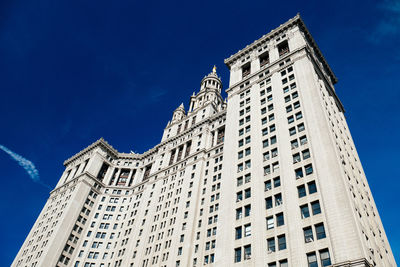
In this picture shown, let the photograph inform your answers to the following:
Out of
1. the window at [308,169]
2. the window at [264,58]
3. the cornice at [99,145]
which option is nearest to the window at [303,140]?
the window at [308,169]

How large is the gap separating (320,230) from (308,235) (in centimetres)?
165

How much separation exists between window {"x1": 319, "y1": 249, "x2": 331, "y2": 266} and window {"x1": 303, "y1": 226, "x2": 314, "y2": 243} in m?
2.10

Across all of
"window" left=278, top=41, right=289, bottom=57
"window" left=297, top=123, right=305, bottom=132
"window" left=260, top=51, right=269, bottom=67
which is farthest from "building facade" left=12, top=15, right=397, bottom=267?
"window" left=260, top=51, right=269, bottom=67

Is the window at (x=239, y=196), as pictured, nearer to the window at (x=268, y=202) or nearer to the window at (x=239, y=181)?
the window at (x=239, y=181)

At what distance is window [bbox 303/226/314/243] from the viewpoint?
4043cm

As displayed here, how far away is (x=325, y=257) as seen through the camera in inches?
1487

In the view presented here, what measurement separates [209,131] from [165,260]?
134 ft

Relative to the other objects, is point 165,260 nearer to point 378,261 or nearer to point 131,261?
point 131,261

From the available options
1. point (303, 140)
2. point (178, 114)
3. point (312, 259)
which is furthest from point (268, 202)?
point (178, 114)

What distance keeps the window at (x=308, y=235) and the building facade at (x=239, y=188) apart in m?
0.30

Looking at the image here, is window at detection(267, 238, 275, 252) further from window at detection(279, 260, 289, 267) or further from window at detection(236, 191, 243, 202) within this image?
window at detection(236, 191, 243, 202)

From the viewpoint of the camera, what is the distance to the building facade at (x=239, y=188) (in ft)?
141

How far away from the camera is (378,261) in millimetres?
42344

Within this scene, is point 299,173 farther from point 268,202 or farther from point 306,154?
point 268,202
